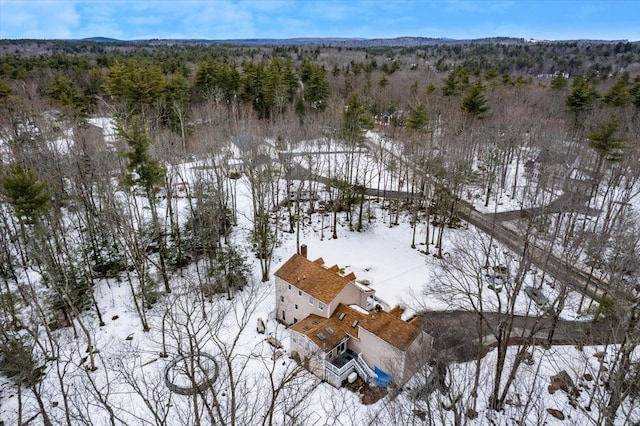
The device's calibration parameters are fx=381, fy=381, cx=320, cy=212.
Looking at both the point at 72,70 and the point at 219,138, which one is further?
the point at 72,70

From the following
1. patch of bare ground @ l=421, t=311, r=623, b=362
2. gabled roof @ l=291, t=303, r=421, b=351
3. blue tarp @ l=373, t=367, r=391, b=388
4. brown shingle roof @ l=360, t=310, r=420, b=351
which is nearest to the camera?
brown shingle roof @ l=360, t=310, r=420, b=351

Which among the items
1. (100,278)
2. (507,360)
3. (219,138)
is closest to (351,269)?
(507,360)

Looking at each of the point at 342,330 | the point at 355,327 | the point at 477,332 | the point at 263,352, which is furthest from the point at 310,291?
the point at 477,332

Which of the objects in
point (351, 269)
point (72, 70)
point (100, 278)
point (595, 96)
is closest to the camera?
point (100, 278)

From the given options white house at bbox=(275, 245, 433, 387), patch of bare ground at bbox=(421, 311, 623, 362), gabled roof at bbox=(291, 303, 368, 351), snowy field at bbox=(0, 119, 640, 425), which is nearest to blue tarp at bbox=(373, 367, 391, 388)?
white house at bbox=(275, 245, 433, 387)

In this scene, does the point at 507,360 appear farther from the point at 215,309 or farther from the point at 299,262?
the point at 215,309

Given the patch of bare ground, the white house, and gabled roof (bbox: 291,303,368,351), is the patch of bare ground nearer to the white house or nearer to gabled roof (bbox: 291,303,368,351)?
the white house
